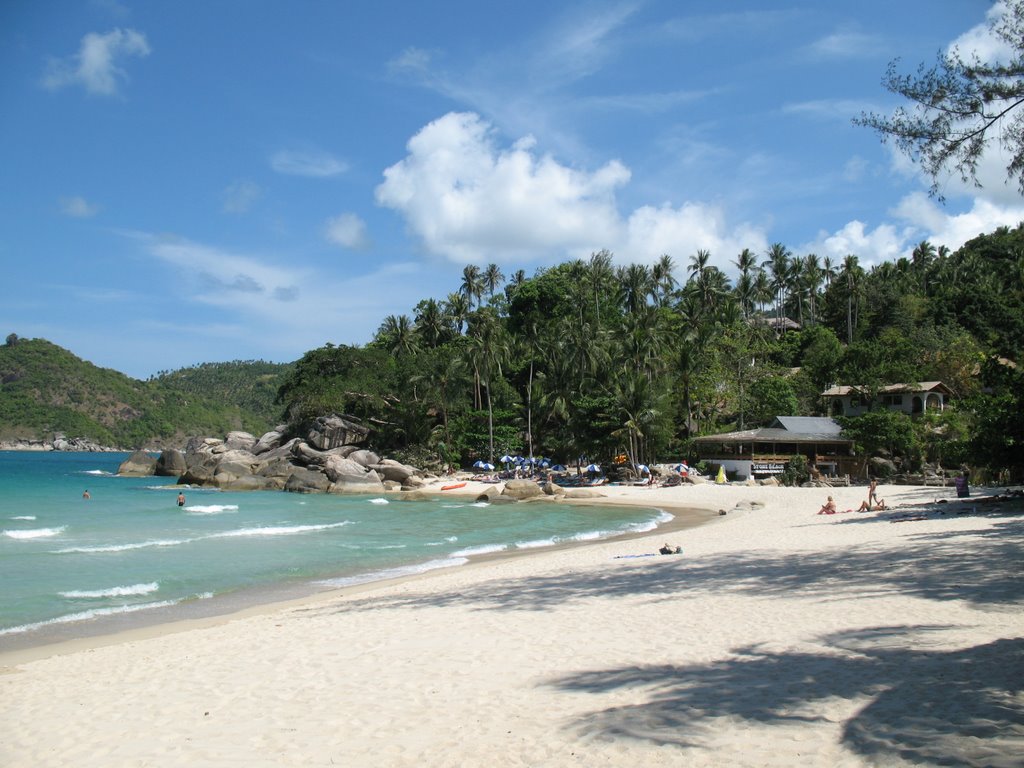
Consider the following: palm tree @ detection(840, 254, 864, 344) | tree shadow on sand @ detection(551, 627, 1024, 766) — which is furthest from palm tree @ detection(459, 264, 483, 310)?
tree shadow on sand @ detection(551, 627, 1024, 766)

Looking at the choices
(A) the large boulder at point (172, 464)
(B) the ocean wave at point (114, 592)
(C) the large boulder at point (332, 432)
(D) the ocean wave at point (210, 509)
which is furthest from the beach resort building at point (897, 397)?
(A) the large boulder at point (172, 464)

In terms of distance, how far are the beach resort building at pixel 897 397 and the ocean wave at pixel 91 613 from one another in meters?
44.3

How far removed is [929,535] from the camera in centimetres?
1599

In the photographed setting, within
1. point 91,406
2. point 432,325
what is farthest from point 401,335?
point 91,406

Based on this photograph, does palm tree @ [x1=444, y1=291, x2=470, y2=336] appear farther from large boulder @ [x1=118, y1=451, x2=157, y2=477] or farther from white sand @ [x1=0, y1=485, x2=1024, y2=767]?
white sand @ [x1=0, y1=485, x2=1024, y2=767]

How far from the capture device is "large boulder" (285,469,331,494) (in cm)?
4909

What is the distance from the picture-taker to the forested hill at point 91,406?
13138cm

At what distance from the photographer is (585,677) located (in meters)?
7.22

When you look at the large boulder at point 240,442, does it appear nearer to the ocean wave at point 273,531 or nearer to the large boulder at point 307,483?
the large boulder at point 307,483

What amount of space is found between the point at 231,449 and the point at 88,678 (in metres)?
61.1

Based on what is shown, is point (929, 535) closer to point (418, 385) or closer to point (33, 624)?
point (33, 624)

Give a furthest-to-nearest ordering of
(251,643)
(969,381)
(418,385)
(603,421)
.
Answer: (418,385) < (603,421) < (969,381) < (251,643)

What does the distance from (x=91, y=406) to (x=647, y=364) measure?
122 metres

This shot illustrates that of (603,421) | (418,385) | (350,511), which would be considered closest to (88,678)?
(350,511)
